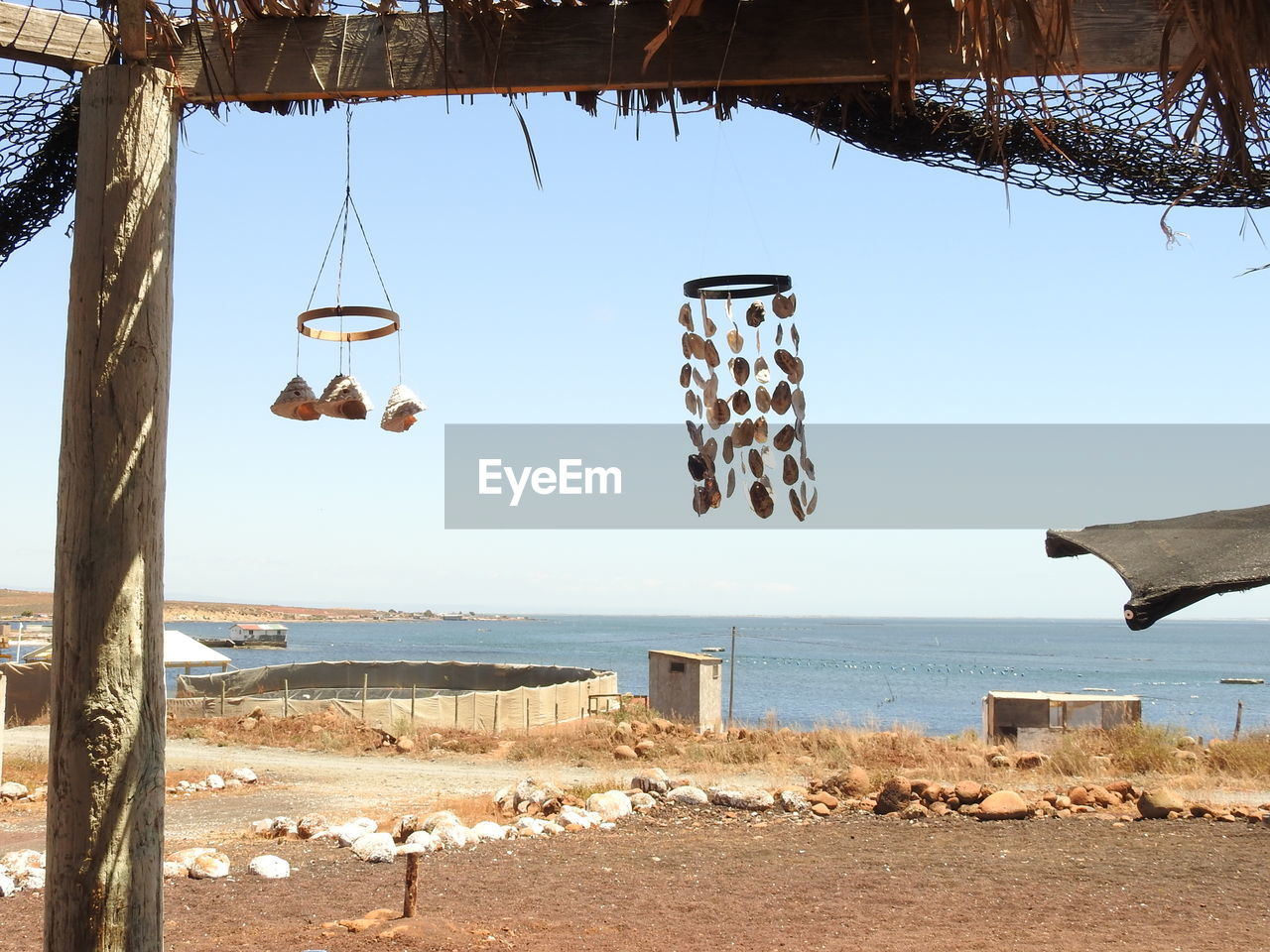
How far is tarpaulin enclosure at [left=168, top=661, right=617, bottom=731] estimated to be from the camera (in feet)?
53.0

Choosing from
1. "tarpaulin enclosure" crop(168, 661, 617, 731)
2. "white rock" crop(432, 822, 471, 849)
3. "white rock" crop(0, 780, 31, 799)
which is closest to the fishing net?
"white rock" crop(432, 822, 471, 849)

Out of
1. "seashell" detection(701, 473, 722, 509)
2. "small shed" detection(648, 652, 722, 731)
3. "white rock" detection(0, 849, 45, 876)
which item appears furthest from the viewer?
"small shed" detection(648, 652, 722, 731)

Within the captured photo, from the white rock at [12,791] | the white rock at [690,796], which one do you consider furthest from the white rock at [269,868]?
the white rock at [12,791]

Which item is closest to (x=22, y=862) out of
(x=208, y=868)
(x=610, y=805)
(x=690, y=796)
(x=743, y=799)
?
(x=208, y=868)

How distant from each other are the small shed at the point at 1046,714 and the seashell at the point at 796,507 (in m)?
10.2

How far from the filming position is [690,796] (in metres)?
7.66

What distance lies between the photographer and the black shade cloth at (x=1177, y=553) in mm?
2604

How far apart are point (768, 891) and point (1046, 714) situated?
8917 millimetres

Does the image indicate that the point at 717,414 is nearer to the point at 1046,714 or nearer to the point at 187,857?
the point at 187,857

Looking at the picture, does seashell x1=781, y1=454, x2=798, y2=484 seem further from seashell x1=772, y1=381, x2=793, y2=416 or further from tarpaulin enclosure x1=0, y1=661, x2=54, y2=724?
tarpaulin enclosure x1=0, y1=661, x2=54, y2=724

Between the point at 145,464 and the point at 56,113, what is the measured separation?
1.27 m

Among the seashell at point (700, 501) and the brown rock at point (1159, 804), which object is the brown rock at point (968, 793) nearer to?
the brown rock at point (1159, 804)

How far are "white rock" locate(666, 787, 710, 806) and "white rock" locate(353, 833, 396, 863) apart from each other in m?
2.24

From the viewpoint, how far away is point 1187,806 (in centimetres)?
689
